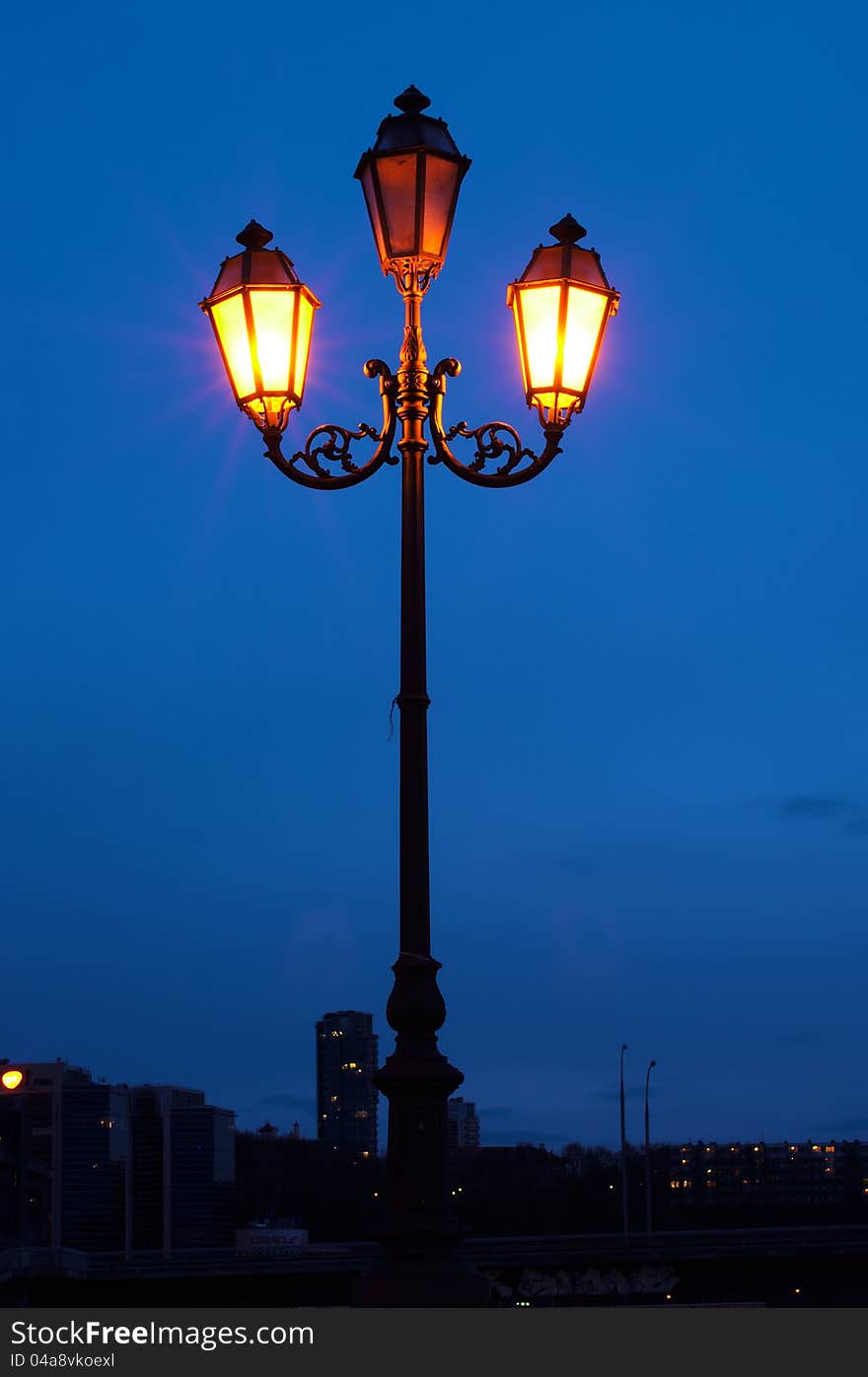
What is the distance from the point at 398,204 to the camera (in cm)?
Result: 867

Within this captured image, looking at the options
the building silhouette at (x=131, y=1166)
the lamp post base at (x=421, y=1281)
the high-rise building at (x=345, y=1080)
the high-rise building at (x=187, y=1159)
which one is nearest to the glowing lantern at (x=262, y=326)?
the lamp post base at (x=421, y=1281)

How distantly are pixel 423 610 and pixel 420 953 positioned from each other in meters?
1.61

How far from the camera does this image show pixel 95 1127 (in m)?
123

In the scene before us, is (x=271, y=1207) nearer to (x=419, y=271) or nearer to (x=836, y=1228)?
(x=836, y=1228)

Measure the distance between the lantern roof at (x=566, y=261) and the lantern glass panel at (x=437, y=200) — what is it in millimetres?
529

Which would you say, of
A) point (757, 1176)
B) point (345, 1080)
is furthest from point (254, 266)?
point (757, 1176)

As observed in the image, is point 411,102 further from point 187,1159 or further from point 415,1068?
point 187,1159

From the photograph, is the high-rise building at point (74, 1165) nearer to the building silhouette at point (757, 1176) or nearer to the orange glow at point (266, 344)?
the building silhouette at point (757, 1176)

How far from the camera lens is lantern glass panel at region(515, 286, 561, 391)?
8930 millimetres

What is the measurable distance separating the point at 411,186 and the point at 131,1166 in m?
116

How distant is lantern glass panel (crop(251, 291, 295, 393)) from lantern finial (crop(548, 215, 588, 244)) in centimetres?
145
